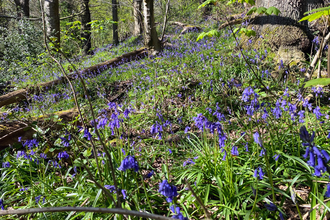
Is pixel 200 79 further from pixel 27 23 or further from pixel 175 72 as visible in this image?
pixel 27 23

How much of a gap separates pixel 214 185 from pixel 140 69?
16.9ft

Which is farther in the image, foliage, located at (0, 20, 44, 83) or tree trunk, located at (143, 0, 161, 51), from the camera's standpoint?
foliage, located at (0, 20, 44, 83)

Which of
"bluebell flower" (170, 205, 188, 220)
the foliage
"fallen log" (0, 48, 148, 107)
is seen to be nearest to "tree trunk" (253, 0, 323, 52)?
"fallen log" (0, 48, 148, 107)

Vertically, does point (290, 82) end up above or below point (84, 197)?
above

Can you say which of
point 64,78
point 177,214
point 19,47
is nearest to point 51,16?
point 19,47

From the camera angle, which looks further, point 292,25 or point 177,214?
point 292,25

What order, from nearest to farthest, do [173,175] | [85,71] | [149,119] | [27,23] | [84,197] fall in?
1. [84,197]
2. [173,175]
3. [149,119]
4. [85,71]
5. [27,23]

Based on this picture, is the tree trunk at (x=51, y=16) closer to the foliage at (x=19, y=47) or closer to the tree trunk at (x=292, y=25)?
the foliage at (x=19, y=47)

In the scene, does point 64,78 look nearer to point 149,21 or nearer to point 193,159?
point 149,21

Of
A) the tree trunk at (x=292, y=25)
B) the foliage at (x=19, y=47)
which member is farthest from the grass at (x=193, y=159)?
the foliage at (x=19, y=47)

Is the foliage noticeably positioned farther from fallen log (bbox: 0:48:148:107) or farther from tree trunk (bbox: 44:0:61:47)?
Result: fallen log (bbox: 0:48:148:107)

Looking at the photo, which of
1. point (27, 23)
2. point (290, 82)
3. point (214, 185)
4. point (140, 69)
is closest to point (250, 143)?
point (214, 185)

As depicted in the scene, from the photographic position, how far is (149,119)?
404cm

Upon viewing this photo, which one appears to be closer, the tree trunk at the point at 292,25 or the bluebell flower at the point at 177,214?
the bluebell flower at the point at 177,214
